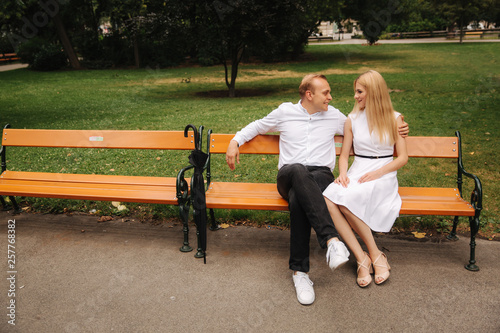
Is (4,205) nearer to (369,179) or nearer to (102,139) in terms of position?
(102,139)

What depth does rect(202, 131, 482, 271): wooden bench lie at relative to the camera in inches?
137

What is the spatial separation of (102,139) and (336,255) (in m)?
2.72

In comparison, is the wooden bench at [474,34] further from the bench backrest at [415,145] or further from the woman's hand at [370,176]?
the woman's hand at [370,176]

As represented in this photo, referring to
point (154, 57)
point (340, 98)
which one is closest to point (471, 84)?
point (340, 98)

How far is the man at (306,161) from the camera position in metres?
3.17

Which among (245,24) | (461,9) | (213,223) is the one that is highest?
(461,9)

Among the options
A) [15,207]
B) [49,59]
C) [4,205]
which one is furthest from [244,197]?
[49,59]

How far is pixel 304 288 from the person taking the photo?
3152 millimetres

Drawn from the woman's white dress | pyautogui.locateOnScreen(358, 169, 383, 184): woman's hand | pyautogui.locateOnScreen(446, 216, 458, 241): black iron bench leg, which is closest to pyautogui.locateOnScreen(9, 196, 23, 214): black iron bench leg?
the woman's white dress

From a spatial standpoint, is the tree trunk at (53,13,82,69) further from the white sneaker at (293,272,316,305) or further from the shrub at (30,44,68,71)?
the white sneaker at (293,272,316,305)

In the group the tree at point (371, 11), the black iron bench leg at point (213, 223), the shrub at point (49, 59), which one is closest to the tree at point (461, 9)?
the tree at point (371, 11)

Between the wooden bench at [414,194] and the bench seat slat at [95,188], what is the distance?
45cm

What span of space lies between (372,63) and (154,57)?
1340 centimetres

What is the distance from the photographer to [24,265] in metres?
3.68
